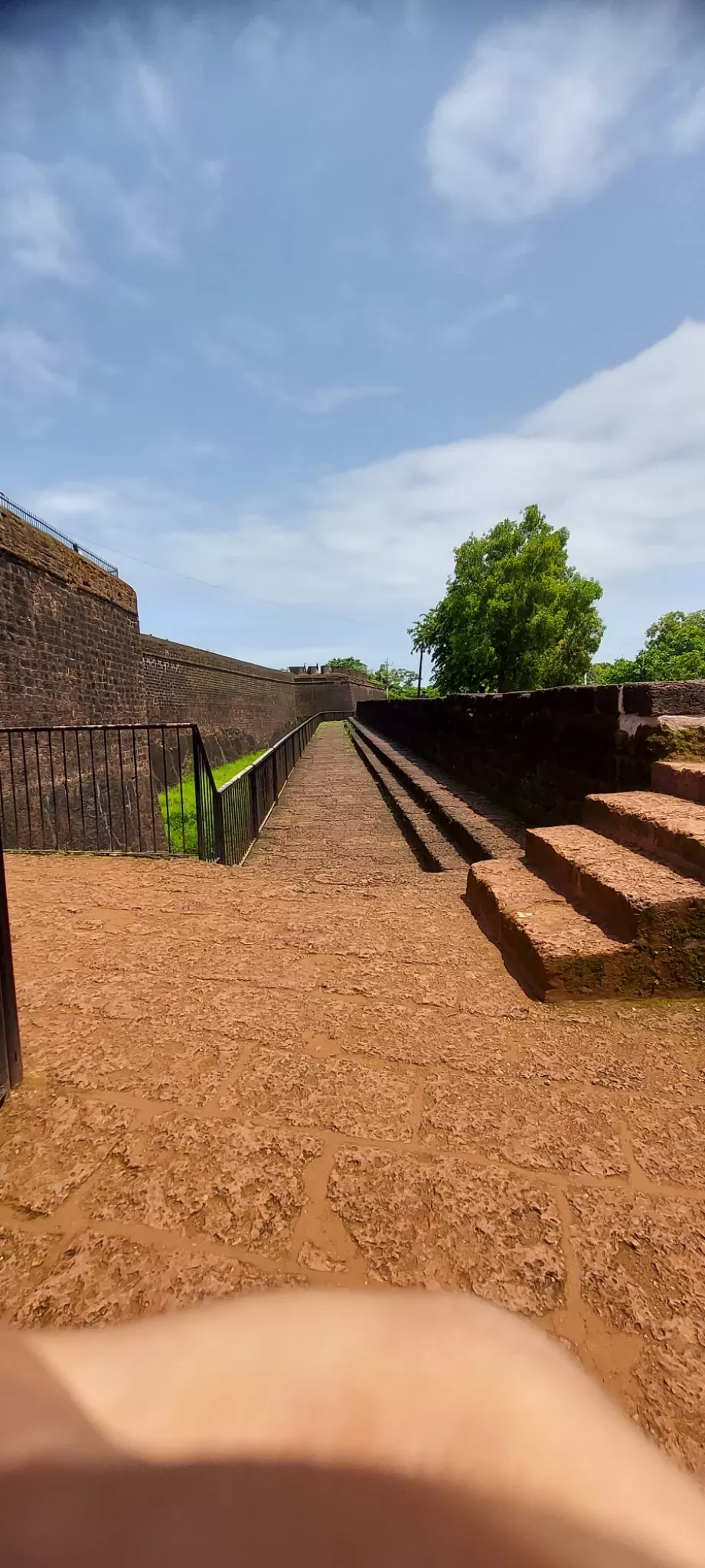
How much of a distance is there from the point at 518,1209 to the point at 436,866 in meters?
3.62

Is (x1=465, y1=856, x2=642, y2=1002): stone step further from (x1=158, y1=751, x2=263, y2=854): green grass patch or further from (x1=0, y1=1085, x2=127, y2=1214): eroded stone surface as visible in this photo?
(x1=158, y1=751, x2=263, y2=854): green grass patch

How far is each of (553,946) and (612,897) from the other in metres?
0.32

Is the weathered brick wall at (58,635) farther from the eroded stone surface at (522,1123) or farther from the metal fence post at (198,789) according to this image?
the eroded stone surface at (522,1123)

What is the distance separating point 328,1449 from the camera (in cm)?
71

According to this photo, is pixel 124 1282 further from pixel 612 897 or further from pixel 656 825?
pixel 656 825

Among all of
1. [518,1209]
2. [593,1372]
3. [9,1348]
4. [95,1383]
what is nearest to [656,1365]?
[593,1372]

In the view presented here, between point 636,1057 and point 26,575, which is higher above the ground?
point 26,575

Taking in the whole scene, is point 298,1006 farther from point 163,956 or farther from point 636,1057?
point 636,1057

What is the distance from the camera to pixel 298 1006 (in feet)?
6.53

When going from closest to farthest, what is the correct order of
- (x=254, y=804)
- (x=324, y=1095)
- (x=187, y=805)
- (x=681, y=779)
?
(x=324, y=1095)
(x=681, y=779)
(x=254, y=804)
(x=187, y=805)

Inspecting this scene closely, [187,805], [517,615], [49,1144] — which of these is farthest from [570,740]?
[517,615]

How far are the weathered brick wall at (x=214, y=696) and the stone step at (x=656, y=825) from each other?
11.2 metres

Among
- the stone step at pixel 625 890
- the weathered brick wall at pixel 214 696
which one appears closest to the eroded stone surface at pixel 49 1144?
the stone step at pixel 625 890

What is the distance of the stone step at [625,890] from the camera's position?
197cm
